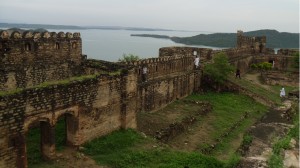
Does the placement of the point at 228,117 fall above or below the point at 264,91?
below

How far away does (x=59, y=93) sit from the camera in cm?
1107

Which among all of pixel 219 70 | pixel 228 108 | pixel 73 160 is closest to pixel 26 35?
pixel 73 160

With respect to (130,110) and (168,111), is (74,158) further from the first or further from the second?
(168,111)

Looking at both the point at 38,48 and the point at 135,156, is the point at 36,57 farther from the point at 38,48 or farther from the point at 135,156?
the point at 135,156

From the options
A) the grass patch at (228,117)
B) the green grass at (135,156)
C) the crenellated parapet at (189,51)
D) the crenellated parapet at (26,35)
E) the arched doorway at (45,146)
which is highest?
the crenellated parapet at (26,35)

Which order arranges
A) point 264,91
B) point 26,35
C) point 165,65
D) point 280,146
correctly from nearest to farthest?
point 280,146
point 26,35
point 165,65
point 264,91

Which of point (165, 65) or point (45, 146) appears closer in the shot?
point (45, 146)

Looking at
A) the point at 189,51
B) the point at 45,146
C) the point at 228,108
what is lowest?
the point at 228,108

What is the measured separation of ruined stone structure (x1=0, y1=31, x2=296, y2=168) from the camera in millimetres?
9961

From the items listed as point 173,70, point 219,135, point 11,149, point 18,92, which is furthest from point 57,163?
point 173,70

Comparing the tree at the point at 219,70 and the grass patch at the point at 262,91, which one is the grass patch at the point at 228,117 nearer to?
the grass patch at the point at 262,91

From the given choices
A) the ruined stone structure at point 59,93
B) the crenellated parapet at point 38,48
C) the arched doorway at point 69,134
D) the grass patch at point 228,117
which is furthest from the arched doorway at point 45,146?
the grass patch at point 228,117

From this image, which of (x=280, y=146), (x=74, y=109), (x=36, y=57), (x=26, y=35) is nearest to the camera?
(x=280, y=146)

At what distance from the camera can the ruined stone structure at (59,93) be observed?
392 inches
